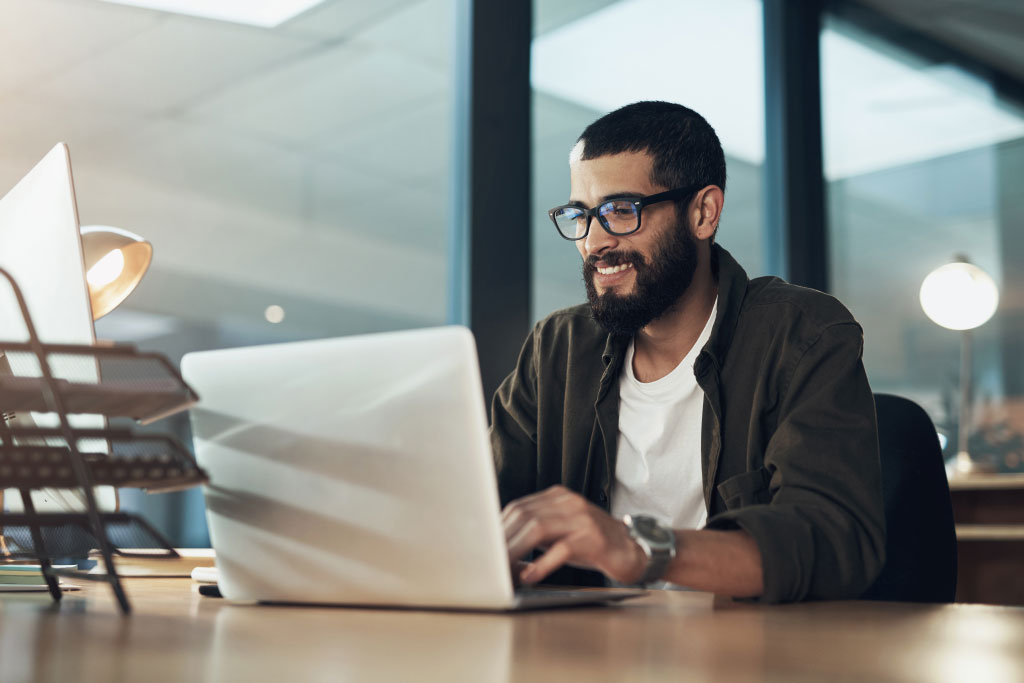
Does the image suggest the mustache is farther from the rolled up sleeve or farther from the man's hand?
the man's hand

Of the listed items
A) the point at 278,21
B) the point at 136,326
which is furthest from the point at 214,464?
the point at 278,21

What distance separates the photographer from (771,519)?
3.42 ft

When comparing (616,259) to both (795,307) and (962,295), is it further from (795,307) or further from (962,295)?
(962,295)

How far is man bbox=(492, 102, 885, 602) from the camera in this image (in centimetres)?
105

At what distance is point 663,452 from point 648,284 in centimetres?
26

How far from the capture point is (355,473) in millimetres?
782

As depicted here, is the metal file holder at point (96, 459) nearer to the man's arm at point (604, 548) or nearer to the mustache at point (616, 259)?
the man's arm at point (604, 548)

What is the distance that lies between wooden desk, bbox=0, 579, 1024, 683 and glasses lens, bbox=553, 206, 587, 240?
81 centimetres

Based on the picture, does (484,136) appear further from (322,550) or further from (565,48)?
(322,550)

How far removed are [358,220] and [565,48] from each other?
0.92m

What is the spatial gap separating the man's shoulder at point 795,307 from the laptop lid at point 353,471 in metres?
0.73

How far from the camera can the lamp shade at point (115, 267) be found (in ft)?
4.35

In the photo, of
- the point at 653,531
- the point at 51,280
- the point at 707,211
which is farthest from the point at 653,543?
the point at 707,211

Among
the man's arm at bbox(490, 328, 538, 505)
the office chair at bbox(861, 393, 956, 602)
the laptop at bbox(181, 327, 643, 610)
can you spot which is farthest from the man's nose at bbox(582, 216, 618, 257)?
the laptop at bbox(181, 327, 643, 610)
